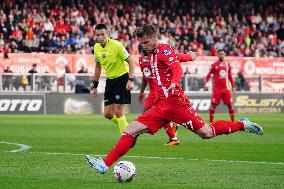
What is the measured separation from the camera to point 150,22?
140 ft

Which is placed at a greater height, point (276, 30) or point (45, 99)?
point (276, 30)

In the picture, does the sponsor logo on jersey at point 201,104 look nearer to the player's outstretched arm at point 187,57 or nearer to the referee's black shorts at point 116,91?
the referee's black shorts at point 116,91

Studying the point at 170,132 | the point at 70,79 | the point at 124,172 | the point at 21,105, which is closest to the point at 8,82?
the point at 21,105

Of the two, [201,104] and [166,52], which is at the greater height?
[166,52]

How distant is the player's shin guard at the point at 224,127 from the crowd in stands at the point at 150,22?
23.6 metres

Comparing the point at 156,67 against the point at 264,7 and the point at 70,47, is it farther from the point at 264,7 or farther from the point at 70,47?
the point at 264,7

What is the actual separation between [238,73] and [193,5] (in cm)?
1017

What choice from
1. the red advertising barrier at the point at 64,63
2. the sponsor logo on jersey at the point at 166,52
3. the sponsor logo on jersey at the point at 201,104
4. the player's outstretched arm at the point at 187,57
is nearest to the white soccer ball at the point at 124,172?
the sponsor logo on jersey at the point at 166,52

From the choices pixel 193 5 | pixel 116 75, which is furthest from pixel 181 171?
pixel 193 5

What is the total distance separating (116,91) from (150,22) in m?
26.2

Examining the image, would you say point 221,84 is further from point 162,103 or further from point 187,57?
point 162,103

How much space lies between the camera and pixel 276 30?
46531mm

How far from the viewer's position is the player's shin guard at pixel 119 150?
33.7ft

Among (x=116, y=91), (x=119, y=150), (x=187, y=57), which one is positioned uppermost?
(x=187, y=57)
